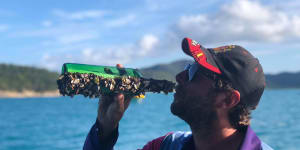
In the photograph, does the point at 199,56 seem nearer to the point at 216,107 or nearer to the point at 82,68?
the point at 216,107

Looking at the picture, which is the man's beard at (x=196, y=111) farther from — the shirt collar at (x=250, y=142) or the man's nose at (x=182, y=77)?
the shirt collar at (x=250, y=142)

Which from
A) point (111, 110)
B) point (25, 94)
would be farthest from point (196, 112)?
point (25, 94)

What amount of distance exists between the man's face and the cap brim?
127 millimetres

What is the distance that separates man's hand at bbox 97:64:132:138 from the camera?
333 centimetres

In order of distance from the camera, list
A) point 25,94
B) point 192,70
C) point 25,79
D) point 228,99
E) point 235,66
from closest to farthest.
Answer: point 235,66, point 228,99, point 192,70, point 25,79, point 25,94

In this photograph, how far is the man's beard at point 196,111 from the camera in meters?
3.17

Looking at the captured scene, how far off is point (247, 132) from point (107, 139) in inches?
44.7

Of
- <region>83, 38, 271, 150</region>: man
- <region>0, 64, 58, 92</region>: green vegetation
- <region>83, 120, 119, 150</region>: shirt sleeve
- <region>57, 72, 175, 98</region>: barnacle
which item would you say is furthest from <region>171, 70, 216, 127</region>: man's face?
<region>0, 64, 58, 92</region>: green vegetation

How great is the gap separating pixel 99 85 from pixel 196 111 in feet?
2.55

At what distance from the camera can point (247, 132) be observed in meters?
3.03

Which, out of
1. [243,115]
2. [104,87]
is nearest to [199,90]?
[243,115]

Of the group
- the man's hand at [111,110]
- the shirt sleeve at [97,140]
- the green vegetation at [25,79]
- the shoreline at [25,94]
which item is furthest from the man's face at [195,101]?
the shoreline at [25,94]

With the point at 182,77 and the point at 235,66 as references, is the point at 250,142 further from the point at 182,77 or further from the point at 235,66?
the point at 182,77

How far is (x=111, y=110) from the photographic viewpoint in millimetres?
3330
